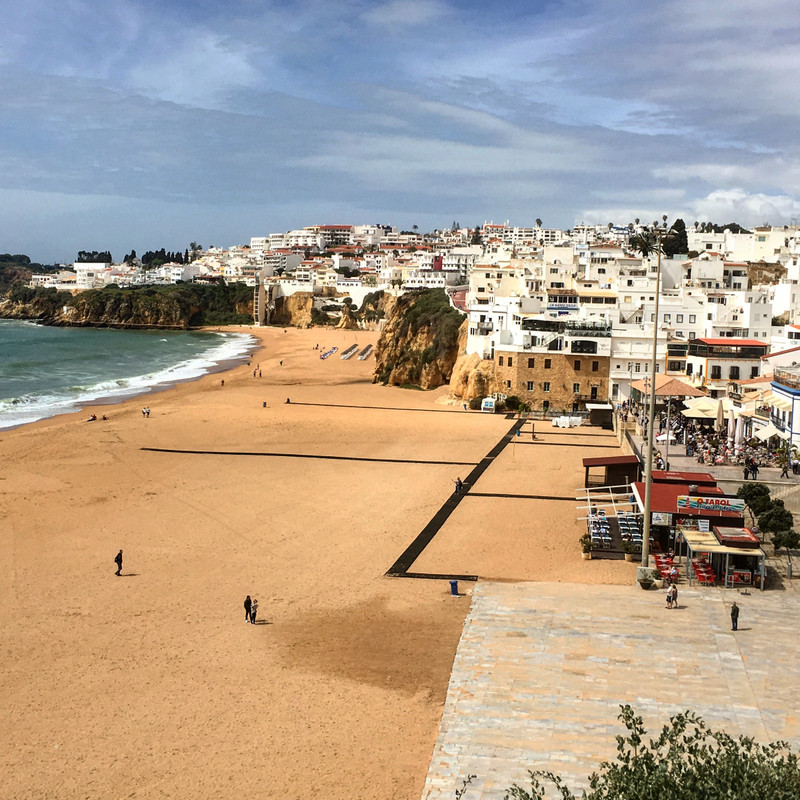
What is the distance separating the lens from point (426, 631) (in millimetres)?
16797

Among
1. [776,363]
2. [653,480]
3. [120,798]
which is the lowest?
[120,798]

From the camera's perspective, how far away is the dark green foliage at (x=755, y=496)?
21.1 meters

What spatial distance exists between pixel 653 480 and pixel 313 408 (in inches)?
1119

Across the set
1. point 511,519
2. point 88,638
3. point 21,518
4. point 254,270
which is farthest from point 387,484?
point 254,270

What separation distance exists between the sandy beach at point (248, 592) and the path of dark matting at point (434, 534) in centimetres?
29

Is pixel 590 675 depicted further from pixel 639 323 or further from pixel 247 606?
pixel 639 323

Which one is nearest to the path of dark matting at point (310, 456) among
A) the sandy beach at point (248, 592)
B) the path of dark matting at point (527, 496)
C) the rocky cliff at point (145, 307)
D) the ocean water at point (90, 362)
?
the sandy beach at point (248, 592)

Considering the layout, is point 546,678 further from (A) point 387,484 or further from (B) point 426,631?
(A) point 387,484

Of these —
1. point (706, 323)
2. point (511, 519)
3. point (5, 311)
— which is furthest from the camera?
point (5, 311)

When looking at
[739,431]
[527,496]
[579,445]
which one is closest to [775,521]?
[527,496]

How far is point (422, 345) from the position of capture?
59219mm

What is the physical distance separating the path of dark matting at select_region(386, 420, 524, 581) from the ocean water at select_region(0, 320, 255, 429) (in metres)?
26.1

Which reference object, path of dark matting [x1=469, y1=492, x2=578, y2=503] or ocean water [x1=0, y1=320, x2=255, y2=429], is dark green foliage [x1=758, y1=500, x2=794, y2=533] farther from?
ocean water [x1=0, y1=320, x2=255, y2=429]

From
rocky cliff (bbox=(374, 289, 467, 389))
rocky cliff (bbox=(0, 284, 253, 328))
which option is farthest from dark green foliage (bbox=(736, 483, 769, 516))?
rocky cliff (bbox=(0, 284, 253, 328))
